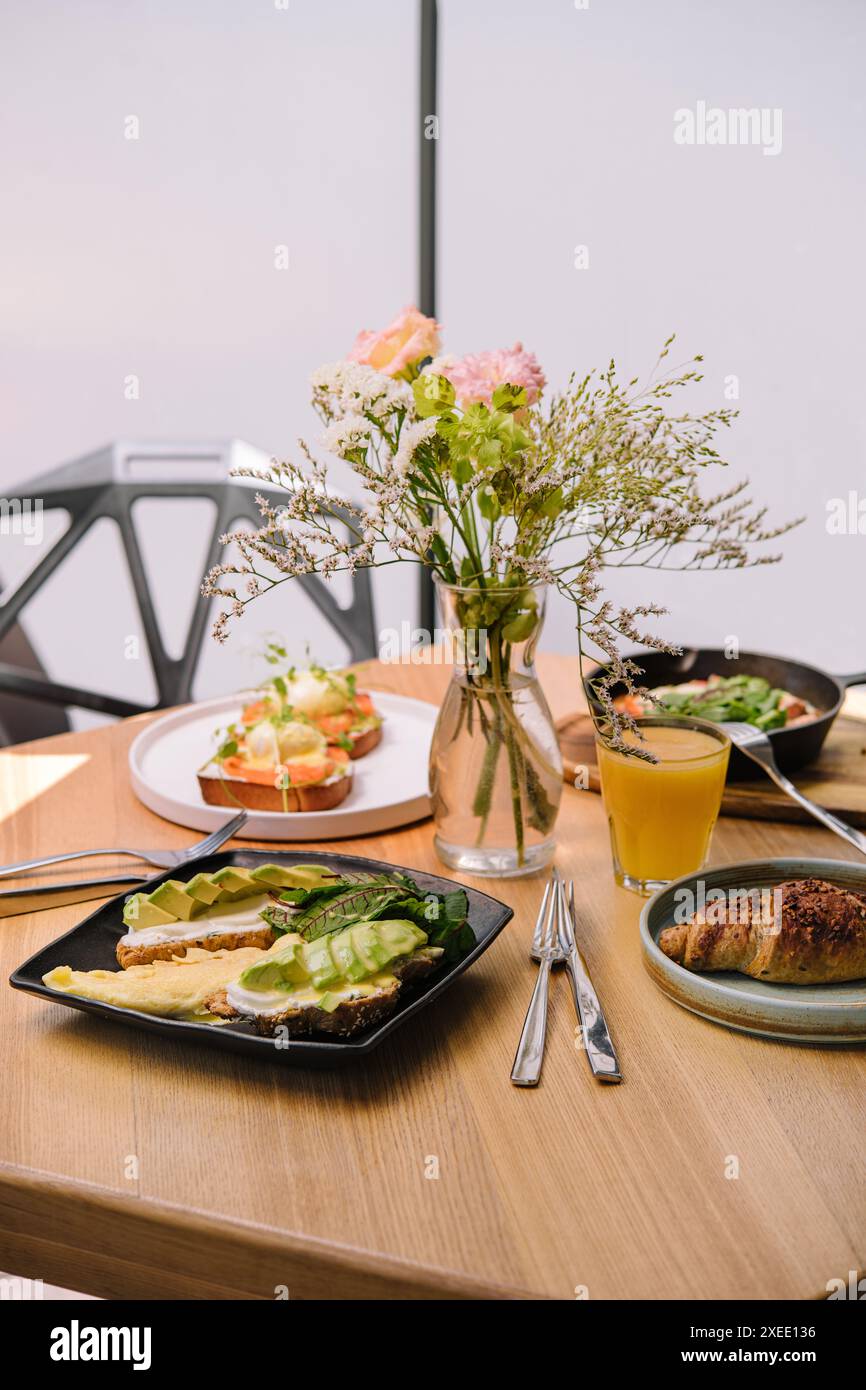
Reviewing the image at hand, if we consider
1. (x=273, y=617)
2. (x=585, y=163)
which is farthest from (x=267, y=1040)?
(x=273, y=617)

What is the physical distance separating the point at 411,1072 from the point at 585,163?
144 inches

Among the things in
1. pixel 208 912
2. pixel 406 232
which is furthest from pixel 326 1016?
pixel 406 232

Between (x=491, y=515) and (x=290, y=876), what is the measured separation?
0.43 meters

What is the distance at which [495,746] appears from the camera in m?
1.30

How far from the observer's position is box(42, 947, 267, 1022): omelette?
100cm

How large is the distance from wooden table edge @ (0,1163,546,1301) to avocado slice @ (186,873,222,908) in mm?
326

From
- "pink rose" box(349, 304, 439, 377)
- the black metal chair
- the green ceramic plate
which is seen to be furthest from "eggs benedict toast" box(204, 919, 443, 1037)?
the black metal chair

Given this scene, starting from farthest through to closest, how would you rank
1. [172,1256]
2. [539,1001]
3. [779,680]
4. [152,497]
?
→ [152,497], [779,680], [539,1001], [172,1256]

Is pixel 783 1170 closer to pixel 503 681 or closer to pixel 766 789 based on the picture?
pixel 503 681

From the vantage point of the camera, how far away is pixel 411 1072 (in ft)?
3.30

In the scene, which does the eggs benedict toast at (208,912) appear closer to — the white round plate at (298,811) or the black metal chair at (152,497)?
the white round plate at (298,811)

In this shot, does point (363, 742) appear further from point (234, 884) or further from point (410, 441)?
point (410, 441)

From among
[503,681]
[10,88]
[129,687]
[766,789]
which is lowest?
[129,687]

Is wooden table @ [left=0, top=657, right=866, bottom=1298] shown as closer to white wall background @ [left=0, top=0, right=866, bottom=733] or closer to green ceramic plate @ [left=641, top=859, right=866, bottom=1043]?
green ceramic plate @ [left=641, top=859, right=866, bottom=1043]
